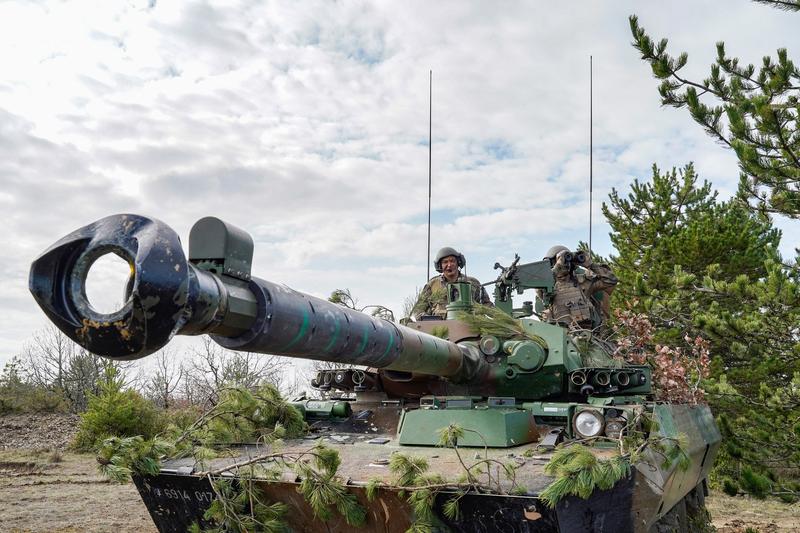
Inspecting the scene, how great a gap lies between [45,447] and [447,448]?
54.1ft

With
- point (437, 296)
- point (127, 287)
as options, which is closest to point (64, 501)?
point (437, 296)

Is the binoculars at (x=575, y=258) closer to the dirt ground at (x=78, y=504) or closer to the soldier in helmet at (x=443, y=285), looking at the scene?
the soldier in helmet at (x=443, y=285)

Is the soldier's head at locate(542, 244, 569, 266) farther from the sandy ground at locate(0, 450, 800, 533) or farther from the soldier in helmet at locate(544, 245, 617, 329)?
the sandy ground at locate(0, 450, 800, 533)

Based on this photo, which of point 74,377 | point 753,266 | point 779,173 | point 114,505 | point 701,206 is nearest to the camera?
point 779,173

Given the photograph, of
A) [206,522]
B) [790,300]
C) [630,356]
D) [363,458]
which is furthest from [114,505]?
[790,300]

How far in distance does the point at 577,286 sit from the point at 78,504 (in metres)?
7.50

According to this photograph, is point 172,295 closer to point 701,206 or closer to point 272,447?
point 272,447

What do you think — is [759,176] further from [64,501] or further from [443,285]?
[64,501]

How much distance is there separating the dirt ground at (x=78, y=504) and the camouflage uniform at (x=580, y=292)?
3.04 m

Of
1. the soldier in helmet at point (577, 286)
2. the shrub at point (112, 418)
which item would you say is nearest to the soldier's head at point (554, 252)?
the soldier in helmet at point (577, 286)

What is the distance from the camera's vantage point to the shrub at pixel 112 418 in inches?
688

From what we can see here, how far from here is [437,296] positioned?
29.8 feet

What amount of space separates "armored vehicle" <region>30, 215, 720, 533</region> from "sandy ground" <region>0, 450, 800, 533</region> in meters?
3.53

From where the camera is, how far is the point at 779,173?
29.6 feet
